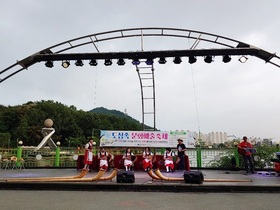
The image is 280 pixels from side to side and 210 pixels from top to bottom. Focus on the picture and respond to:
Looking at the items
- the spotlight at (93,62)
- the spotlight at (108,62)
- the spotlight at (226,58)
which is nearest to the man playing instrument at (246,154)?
the spotlight at (226,58)

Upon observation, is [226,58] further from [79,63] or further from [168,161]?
[79,63]

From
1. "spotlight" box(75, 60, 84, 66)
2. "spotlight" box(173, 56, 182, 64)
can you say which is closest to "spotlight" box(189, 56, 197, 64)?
"spotlight" box(173, 56, 182, 64)

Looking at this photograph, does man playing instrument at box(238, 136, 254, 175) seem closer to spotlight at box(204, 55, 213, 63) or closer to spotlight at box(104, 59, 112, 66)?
spotlight at box(204, 55, 213, 63)

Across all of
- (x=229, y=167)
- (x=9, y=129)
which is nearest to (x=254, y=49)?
(x=229, y=167)

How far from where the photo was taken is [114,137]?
14461mm

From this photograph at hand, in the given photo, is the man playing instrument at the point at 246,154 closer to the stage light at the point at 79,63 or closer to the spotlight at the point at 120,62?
the spotlight at the point at 120,62

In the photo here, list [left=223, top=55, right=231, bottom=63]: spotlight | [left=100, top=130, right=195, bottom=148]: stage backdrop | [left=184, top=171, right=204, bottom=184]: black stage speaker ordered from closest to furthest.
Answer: [left=184, top=171, right=204, bottom=184]: black stage speaker
[left=223, top=55, right=231, bottom=63]: spotlight
[left=100, top=130, right=195, bottom=148]: stage backdrop

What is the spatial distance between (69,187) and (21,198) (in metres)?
1.76

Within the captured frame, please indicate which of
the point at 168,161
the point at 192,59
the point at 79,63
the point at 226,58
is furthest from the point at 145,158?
the point at 226,58

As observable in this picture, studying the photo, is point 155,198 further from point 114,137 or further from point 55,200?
point 114,137

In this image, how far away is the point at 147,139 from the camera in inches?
565

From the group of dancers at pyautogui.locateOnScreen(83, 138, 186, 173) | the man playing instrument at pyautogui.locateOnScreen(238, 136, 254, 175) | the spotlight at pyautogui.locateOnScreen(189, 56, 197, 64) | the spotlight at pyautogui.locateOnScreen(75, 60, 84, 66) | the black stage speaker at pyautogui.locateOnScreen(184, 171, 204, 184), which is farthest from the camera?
the group of dancers at pyautogui.locateOnScreen(83, 138, 186, 173)

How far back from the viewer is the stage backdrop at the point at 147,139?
14.3m

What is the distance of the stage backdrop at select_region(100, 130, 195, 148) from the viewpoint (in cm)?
1427
